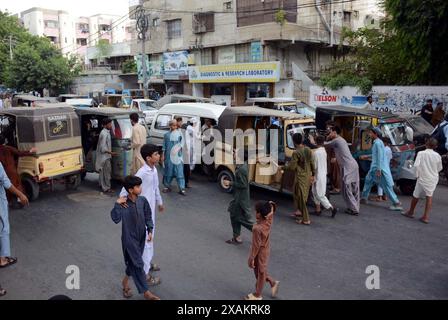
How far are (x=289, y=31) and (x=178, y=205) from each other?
18383 millimetres

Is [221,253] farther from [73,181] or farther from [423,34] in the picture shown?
[423,34]

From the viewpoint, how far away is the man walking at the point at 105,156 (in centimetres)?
962

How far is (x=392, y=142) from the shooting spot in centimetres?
970

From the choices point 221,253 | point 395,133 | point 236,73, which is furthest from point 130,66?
point 221,253

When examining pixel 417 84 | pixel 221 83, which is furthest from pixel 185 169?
pixel 221 83

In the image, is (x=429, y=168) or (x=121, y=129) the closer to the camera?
(x=429, y=168)

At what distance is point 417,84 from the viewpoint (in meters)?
17.0

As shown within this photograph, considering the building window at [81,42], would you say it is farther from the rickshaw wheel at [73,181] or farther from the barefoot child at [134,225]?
the barefoot child at [134,225]

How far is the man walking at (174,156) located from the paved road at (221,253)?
33.4 inches

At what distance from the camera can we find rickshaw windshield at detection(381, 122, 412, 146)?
9781mm

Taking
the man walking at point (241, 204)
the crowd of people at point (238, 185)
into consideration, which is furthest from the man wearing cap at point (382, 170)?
the man walking at point (241, 204)

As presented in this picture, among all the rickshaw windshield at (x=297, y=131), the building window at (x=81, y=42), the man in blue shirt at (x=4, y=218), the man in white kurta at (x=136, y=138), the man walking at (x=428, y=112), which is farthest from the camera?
the building window at (x=81, y=42)

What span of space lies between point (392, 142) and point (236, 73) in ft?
58.3

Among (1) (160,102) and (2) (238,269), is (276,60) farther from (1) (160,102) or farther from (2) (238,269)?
(2) (238,269)
